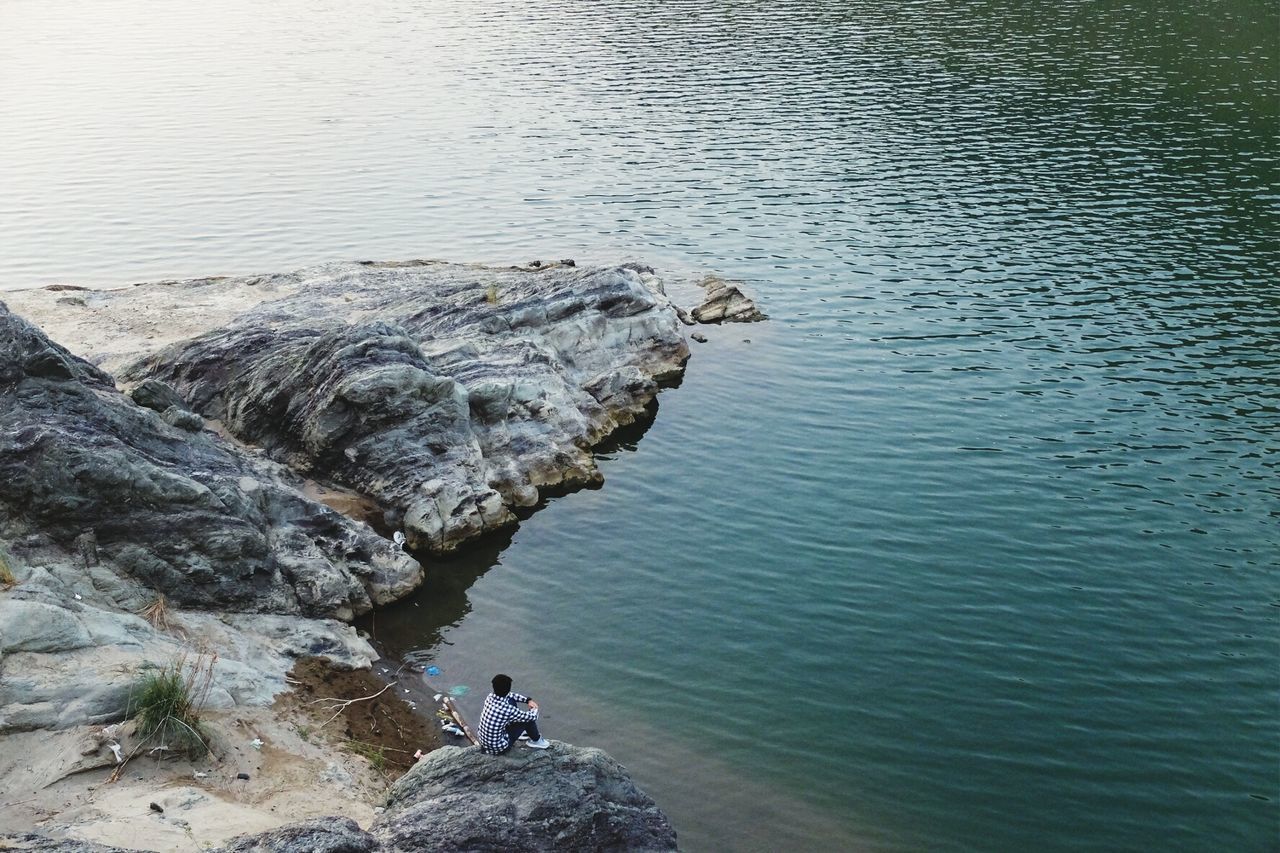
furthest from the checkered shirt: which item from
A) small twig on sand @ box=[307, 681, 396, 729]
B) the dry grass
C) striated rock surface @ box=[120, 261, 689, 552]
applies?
striated rock surface @ box=[120, 261, 689, 552]

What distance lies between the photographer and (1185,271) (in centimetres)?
5359

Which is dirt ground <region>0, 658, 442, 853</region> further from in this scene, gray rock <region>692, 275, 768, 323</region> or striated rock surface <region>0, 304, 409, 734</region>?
gray rock <region>692, 275, 768, 323</region>

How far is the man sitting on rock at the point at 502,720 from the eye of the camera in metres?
21.0

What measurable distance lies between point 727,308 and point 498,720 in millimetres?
35053

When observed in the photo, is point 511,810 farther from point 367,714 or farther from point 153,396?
point 153,396

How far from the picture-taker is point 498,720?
2103cm

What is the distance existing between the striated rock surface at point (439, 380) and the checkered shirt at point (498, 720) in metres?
14.1

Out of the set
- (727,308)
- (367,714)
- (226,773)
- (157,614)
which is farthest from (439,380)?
(727,308)

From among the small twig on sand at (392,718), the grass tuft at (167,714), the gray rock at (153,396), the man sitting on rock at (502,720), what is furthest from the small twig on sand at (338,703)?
the gray rock at (153,396)

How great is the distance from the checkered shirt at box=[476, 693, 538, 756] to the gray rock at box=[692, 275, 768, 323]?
3408 cm

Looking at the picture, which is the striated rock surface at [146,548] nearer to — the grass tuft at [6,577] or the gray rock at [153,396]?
the grass tuft at [6,577]

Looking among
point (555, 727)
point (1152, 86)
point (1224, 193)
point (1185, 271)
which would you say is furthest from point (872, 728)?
point (1152, 86)

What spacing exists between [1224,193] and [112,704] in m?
61.6

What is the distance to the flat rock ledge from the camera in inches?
760
